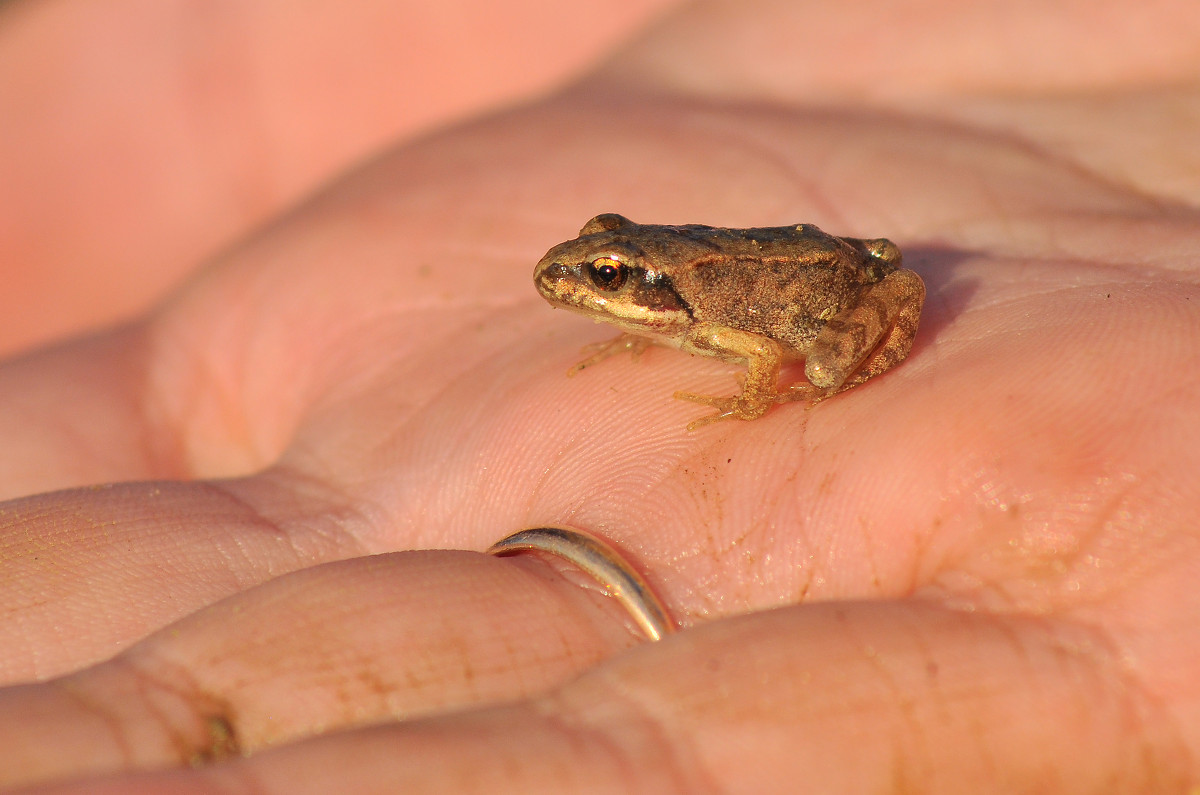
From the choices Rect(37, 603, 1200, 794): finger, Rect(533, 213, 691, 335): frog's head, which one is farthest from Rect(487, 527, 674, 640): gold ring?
Rect(533, 213, 691, 335): frog's head

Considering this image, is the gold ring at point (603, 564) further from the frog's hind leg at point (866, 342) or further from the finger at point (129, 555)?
the frog's hind leg at point (866, 342)

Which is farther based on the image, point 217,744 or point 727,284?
point 727,284

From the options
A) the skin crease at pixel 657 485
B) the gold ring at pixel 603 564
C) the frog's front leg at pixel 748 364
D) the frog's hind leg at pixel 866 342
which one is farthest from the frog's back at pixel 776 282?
the gold ring at pixel 603 564

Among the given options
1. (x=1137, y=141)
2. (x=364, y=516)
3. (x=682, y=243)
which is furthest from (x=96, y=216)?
(x=1137, y=141)

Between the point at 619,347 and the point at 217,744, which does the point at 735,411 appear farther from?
the point at 217,744

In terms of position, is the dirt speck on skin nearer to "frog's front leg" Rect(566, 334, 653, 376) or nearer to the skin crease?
the skin crease

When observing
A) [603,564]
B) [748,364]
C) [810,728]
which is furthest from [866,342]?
[810,728]
